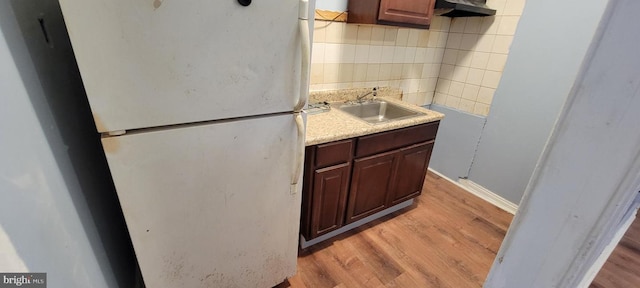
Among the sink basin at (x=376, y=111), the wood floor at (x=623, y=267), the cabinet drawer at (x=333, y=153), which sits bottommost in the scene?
the wood floor at (x=623, y=267)

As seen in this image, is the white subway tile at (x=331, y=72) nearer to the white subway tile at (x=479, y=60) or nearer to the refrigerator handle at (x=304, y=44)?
the refrigerator handle at (x=304, y=44)

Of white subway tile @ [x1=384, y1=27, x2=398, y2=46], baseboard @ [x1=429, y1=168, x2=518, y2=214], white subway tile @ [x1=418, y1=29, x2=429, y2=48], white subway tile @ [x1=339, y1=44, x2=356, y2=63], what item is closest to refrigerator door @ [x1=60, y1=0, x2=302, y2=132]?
white subway tile @ [x1=339, y1=44, x2=356, y2=63]

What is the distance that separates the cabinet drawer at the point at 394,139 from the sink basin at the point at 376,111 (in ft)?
0.67

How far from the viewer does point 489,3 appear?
2.06 metres

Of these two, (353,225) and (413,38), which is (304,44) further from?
(413,38)

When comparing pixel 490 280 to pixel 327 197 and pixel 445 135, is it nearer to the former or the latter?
pixel 327 197

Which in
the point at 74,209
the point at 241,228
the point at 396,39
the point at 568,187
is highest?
the point at 396,39

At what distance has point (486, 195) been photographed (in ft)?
7.69

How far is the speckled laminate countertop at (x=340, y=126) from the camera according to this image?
4.58 feet

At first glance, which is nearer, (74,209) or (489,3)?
(74,209)

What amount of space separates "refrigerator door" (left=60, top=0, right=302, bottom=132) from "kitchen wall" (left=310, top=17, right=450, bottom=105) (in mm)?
962

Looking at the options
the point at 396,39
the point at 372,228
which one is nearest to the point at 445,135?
the point at 396,39

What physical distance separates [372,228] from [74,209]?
5.50 ft

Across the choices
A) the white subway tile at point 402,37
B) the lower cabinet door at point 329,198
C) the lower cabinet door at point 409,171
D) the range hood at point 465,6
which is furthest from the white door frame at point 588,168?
the white subway tile at point 402,37
